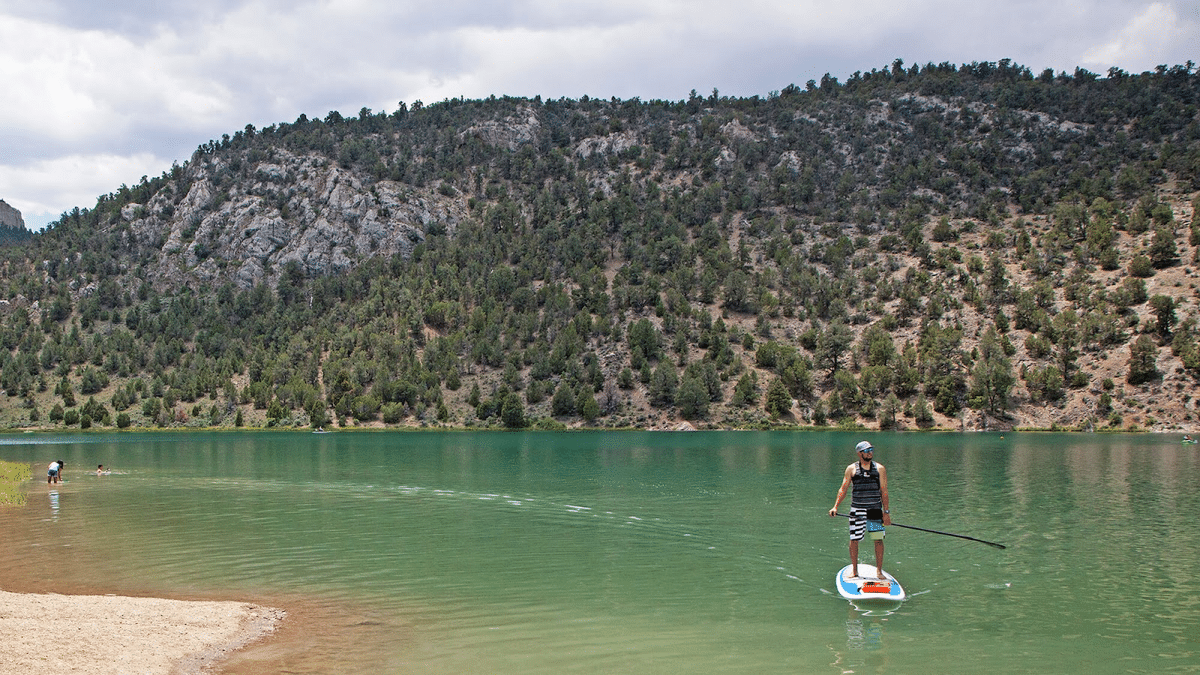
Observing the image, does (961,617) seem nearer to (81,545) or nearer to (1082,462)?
(81,545)

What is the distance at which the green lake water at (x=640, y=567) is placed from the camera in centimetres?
1680

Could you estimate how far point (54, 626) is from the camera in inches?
682

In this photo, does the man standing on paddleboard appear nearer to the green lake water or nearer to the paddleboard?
the paddleboard

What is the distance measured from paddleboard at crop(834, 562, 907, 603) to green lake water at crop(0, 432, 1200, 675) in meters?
0.43

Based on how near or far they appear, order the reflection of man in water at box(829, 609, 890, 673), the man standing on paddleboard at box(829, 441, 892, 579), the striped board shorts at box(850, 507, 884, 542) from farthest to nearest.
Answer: the striped board shorts at box(850, 507, 884, 542)
the man standing on paddleboard at box(829, 441, 892, 579)
the reflection of man in water at box(829, 609, 890, 673)

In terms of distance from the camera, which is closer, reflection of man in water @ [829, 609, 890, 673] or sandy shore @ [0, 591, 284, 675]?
sandy shore @ [0, 591, 284, 675]

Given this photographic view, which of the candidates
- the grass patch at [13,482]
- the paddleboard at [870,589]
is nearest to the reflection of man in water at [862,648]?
the paddleboard at [870,589]

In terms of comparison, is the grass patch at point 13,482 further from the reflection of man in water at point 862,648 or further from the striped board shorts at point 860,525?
the reflection of man in water at point 862,648

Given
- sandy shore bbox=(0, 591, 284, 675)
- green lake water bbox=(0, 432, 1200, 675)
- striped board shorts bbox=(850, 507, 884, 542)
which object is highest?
striped board shorts bbox=(850, 507, 884, 542)

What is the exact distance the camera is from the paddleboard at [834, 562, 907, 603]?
20.8 metres

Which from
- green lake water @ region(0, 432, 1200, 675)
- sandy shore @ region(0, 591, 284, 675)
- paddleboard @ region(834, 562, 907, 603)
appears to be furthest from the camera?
paddleboard @ region(834, 562, 907, 603)

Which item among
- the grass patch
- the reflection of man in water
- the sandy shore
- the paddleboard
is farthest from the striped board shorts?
the grass patch

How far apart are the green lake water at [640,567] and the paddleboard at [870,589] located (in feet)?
1.40

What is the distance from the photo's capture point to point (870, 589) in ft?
68.7
